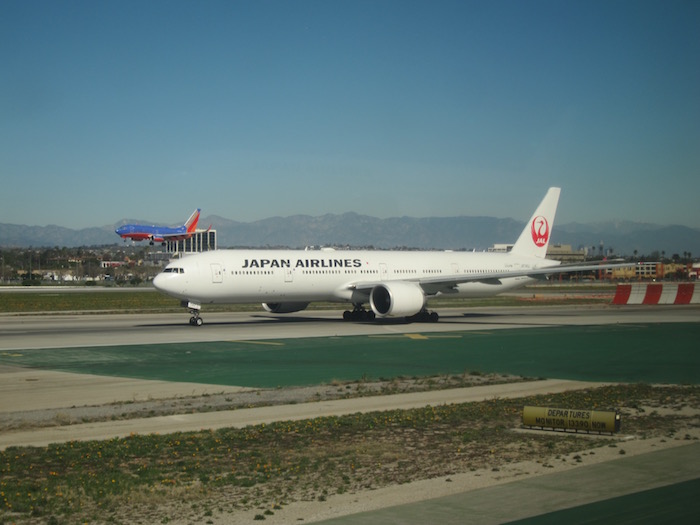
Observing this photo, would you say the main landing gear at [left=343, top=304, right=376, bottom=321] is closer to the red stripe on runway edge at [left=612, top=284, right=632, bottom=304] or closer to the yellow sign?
the red stripe on runway edge at [left=612, top=284, right=632, bottom=304]

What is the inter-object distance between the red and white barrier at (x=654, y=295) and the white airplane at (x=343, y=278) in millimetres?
13396

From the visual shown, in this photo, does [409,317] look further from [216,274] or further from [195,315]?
[195,315]

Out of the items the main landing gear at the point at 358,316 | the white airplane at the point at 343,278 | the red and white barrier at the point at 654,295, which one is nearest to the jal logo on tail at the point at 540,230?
the white airplane at the point at 343,278

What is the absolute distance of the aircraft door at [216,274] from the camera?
130 feet

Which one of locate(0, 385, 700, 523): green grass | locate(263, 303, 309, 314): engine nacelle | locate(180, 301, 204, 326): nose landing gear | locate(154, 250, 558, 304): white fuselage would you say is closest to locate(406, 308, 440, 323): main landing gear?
locate(154, 250, 558, 304): white fuselage

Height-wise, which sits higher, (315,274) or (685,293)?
(315,274)

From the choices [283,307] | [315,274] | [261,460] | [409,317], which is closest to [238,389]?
[261,460]

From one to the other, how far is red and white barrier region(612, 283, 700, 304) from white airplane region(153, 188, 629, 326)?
13396 millimetres

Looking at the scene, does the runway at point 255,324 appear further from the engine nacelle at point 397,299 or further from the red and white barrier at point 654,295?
the red and white barrier at point 654,295

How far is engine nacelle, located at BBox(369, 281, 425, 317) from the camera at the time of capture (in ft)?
136

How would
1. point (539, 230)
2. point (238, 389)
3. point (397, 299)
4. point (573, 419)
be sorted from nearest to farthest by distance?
point (573, 419) → point (238, 389) → point (397, 299) → point (539, 230)

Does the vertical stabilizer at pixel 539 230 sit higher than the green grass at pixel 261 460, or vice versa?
the vertical stabilizer at pixel 539 230

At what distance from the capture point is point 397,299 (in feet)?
136

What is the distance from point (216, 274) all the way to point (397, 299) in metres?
9.63
